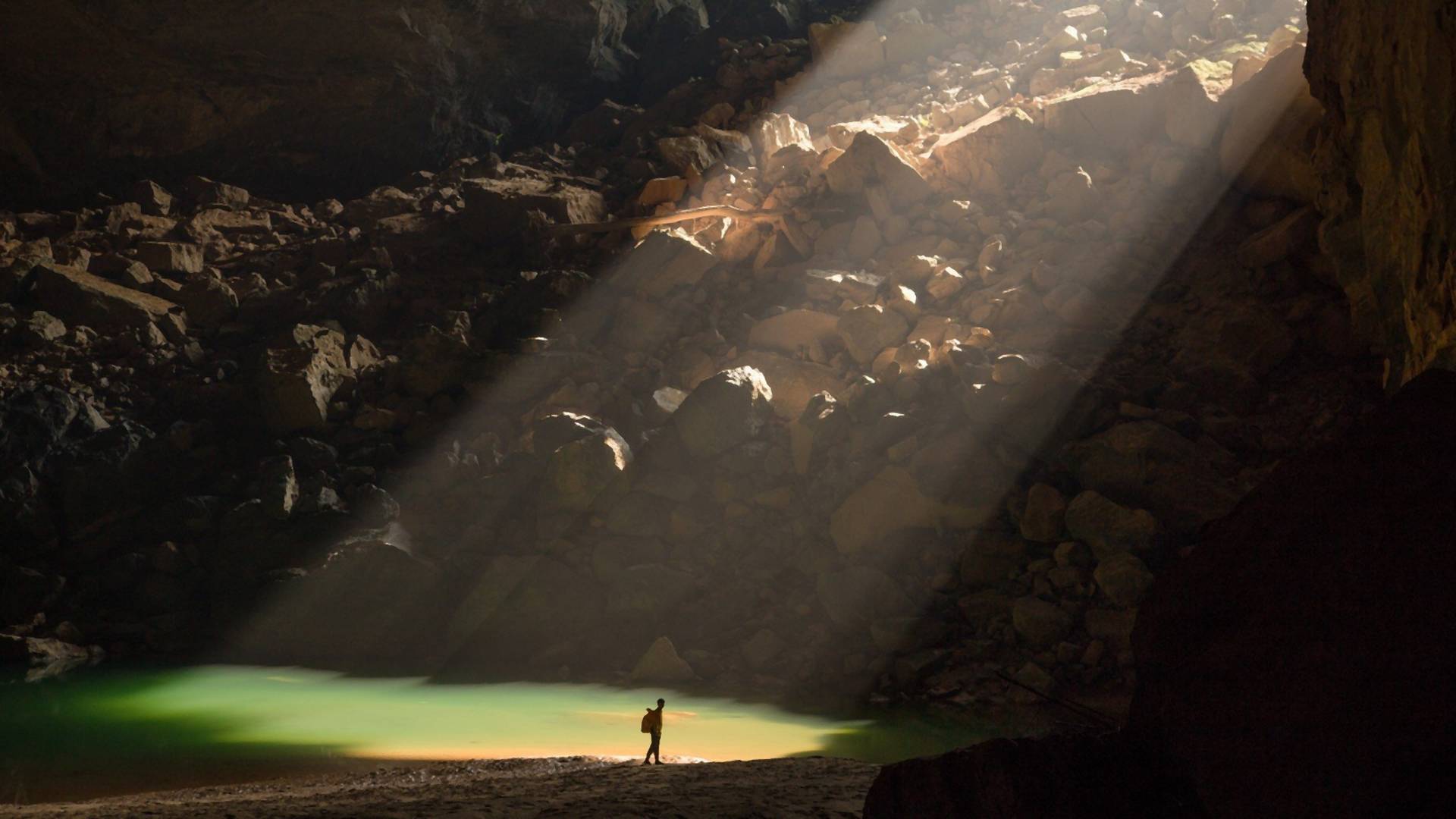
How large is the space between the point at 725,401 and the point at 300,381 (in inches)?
222

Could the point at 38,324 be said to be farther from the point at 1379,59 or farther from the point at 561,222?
the point at 1379,59

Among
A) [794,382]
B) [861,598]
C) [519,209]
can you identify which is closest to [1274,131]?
[794,382]

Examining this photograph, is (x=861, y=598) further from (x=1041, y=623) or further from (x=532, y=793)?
(x=532, y=793)

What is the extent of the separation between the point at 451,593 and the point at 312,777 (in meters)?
4.48

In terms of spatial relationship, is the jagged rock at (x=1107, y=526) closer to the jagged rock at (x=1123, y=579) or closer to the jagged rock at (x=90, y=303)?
the jagged rock at (x=1123, y=579)

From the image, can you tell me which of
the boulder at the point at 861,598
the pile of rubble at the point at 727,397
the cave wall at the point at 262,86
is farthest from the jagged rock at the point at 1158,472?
the cave wall at the point at 262,86

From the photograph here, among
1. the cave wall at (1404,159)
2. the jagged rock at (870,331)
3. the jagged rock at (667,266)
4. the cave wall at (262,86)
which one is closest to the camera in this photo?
the cave wall at (1404,159)

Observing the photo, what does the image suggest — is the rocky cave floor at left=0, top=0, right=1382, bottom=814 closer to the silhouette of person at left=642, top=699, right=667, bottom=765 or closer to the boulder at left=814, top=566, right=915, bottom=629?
the boulder at left=814, top=566, right=915, bottom=629

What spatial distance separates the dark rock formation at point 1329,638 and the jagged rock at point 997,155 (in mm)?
12479

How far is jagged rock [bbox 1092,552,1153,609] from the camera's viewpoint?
8.89 meters

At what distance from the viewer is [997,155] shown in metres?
14.8

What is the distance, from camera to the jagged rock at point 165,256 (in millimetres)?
15516

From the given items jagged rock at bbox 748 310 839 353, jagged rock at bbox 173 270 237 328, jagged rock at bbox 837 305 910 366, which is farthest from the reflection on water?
jagged rock at bbox 173 270 237 328

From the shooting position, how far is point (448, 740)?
823cm
